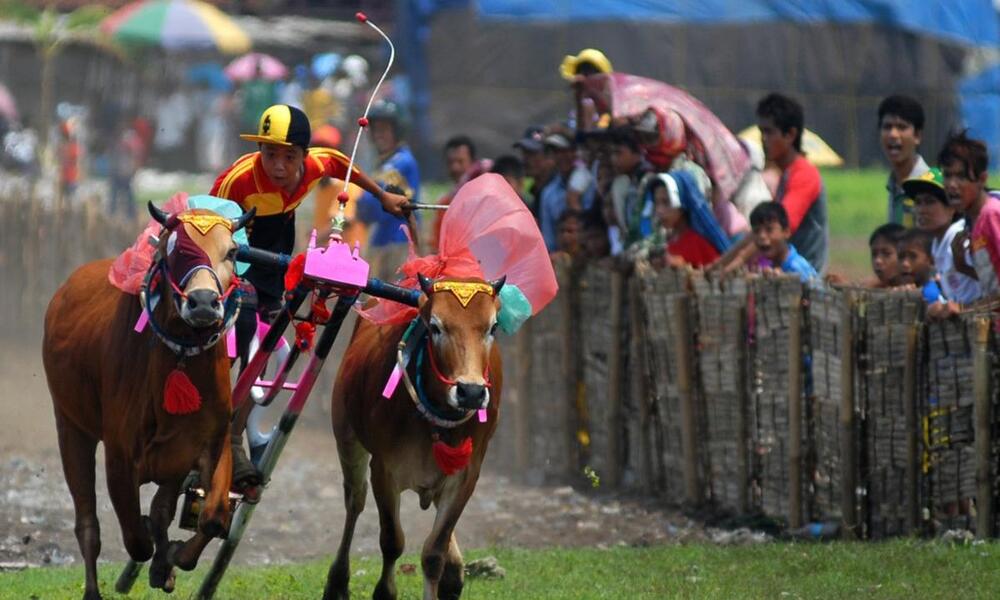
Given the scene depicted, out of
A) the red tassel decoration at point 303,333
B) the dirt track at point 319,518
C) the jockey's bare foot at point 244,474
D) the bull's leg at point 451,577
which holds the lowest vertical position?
the dirt track at point 319,518

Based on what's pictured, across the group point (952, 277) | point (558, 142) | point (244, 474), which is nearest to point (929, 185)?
point (952, 277)

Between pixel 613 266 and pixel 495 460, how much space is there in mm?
2492

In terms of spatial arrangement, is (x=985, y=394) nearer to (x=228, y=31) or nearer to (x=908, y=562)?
(x=908, y=562)

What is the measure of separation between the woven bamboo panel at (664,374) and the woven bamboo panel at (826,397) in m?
1.30

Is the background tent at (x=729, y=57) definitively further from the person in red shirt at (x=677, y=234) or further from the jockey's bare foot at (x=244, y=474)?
the jockey's bare foot at (x=244, y=474)

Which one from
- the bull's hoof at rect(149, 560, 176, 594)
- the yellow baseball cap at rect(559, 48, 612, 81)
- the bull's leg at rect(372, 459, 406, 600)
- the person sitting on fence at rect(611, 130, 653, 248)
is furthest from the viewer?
the yellow baseball cap at rect(559, 48, 612, 81)

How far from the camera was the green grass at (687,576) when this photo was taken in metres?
9.45

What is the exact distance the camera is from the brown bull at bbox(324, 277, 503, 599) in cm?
832

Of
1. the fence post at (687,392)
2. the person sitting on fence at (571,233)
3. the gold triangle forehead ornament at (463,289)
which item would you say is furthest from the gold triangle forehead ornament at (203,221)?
the person sitting on fence at (571,233)

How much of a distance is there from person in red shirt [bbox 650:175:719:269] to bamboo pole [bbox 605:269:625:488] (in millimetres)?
467

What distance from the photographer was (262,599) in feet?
31.6

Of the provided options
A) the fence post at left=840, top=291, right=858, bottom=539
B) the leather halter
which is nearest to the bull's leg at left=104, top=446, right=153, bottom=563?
the leather halter

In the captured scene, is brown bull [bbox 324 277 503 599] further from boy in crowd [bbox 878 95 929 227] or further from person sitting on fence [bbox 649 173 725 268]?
boy in crowd [bbox 878 95 929 227]

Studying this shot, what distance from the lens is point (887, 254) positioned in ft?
38.5
